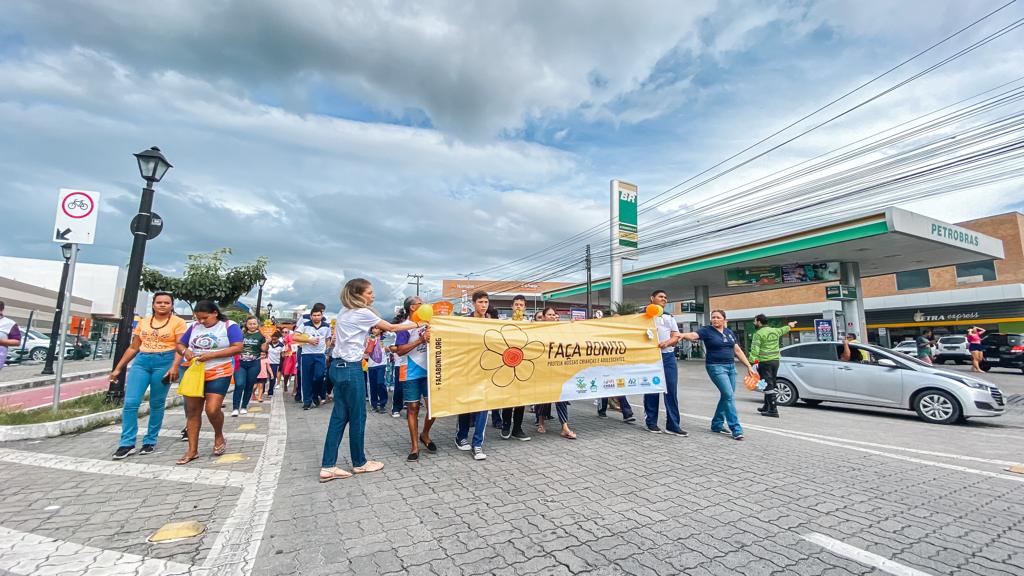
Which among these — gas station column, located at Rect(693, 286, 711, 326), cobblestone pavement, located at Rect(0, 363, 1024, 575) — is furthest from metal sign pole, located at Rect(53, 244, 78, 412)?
gas station column, located at Rect(693, 286, 711, 326)

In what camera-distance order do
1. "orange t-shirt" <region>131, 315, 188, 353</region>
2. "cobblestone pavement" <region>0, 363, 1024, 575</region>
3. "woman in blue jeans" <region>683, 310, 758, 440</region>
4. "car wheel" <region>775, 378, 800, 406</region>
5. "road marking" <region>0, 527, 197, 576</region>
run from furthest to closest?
"car wheel" <region>775, 378, 800, 406</region> → "woman in blue jeans" <region>683, 310, 758, 440</region> → "orange t-shirt" <region>131, 315, 188, 353</region> → "cobblestone pavement" <region>0, 363, 1024, 575</region> → "road marking" <region>0, 527, 197, 576</region>

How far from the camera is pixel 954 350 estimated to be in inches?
854

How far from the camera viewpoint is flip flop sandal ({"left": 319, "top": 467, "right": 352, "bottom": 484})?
385 cm

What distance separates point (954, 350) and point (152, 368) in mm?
30924

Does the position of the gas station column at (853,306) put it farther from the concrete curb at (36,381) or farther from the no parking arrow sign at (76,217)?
the concrete curb at (36,381)

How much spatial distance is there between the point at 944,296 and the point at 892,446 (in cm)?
3464

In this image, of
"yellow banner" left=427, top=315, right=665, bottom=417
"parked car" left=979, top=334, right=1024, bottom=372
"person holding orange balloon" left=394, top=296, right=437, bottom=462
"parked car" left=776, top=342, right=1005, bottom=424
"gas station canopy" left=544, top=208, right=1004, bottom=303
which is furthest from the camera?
"parked car" left=979, top=334, right=1024, bottom=372

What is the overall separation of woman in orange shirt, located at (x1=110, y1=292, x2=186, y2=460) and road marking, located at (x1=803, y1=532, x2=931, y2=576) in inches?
232

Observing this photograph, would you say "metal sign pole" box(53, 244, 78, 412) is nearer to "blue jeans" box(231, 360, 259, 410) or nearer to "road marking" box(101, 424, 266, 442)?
"road marking" box(101, 424, 266, 442)

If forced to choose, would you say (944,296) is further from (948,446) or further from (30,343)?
(30,343)

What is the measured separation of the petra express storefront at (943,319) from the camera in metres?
27.2

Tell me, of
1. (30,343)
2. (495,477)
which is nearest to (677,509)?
(495,477)

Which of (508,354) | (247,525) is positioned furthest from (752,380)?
(247,525)

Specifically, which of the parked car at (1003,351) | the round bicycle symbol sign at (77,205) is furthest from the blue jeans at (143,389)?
the parked car at (1003,351)
